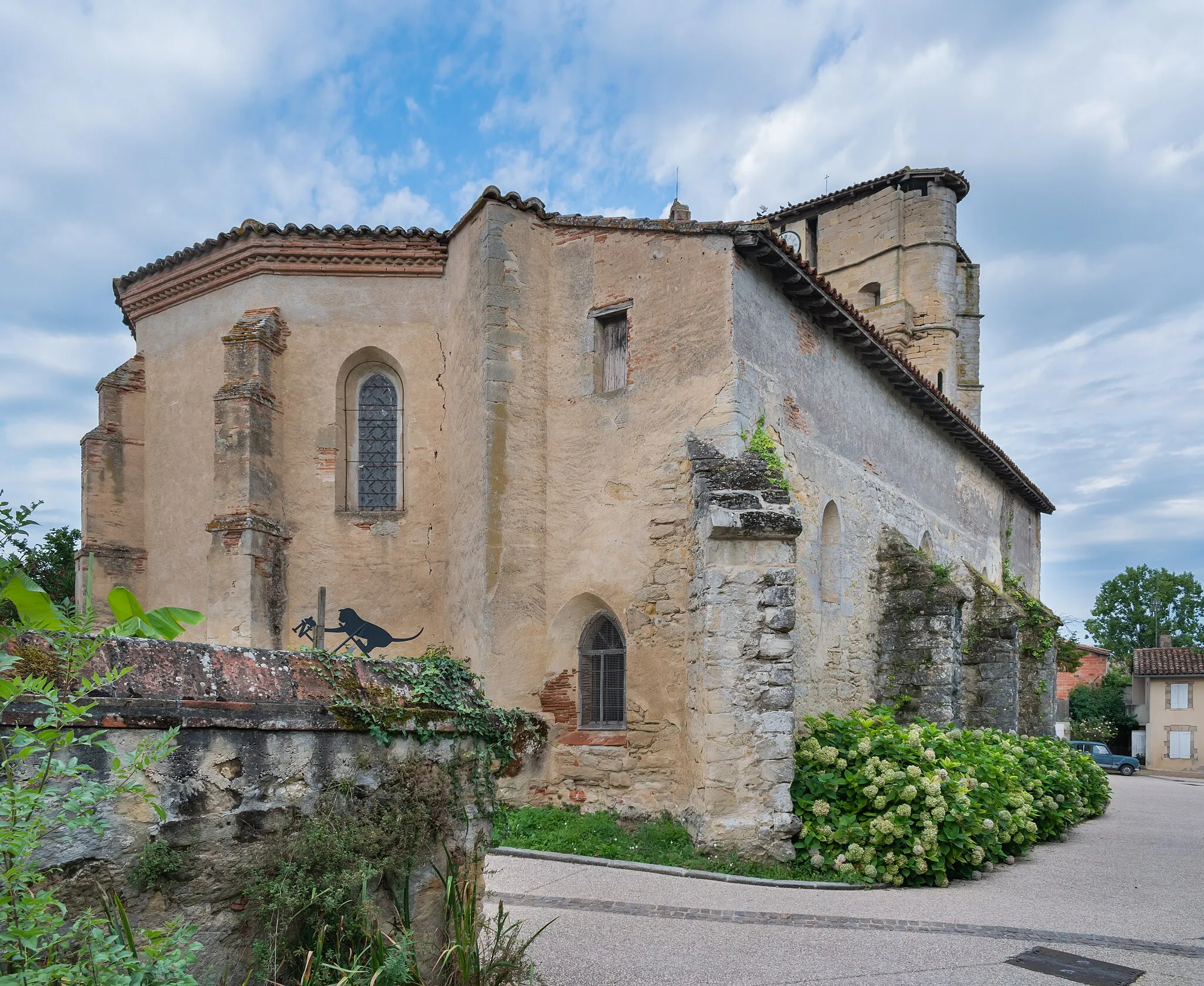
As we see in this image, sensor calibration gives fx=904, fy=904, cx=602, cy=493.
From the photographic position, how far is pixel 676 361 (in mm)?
10719

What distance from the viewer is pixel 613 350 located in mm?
11445

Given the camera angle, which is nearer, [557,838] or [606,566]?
[557,838]

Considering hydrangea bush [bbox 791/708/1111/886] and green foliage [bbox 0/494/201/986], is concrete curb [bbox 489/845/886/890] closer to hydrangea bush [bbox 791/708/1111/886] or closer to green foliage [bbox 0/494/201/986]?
hydrangea bush [bbox 791/708/1111/886]

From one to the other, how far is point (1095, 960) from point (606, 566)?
20.0ft

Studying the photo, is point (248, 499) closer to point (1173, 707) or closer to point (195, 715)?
point (195, 715)

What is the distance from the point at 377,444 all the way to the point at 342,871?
31.6ft

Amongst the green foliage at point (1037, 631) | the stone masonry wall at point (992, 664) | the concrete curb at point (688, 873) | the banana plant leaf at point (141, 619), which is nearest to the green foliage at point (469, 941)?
the banana plant leaf at point (141, 619)

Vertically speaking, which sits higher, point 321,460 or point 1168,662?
point 321,460

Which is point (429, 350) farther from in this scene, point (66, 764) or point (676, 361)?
point (66, 764)

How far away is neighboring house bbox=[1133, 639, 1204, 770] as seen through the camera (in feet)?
122

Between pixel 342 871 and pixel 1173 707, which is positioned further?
pixel 1173 707

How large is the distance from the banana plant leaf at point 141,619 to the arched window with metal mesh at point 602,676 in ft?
26.2

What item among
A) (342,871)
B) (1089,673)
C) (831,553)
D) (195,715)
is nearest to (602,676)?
(831,553)

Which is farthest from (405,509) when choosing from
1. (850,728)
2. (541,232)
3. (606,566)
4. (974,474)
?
(974,474)
